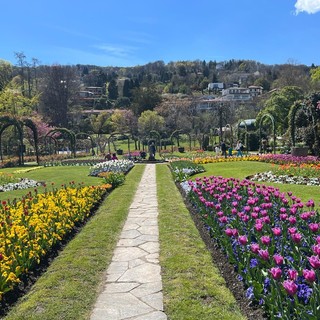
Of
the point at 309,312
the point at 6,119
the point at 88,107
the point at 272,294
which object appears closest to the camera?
the point at 309,312

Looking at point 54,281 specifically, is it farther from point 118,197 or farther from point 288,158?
point 288,158

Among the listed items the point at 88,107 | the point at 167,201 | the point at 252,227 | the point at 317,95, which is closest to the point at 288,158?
the point at 317,95

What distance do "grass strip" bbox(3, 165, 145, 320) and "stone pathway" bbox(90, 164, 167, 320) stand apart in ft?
0.45

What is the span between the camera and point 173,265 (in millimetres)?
4875

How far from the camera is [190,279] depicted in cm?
437

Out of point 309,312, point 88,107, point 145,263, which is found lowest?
point 145,263

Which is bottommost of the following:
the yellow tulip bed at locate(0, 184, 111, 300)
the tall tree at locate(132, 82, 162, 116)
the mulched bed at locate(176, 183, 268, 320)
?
the mulched bed at locate(176, 183, 268, 320)

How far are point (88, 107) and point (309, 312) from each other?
100175mm

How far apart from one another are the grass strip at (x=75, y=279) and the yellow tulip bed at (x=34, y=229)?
0.79ft

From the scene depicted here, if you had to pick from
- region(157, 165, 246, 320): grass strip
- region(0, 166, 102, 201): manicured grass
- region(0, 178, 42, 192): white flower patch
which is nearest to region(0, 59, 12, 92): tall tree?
region(0, 166, 102, 201): manicured grass

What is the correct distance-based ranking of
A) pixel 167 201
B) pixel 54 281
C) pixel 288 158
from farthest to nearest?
1. pixel 288 158
2. pixel 167 201
3. pixel 54 281

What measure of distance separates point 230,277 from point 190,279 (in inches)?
18.8

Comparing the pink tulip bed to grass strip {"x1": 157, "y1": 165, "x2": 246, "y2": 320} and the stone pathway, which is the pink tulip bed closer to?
grass strip {"x1": 157, "y1": 165, "x2": 246, "y2": 320}

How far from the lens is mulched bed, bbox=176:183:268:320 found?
3.44m
